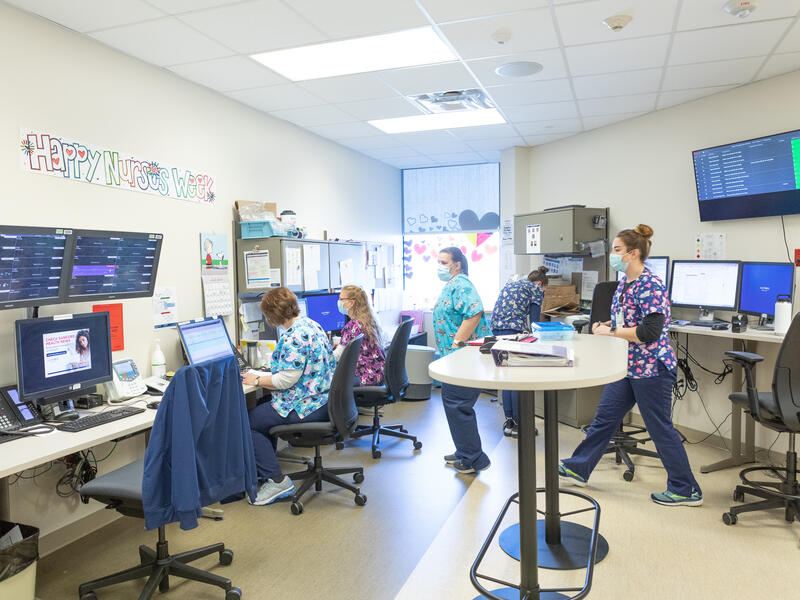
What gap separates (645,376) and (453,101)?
2.46m

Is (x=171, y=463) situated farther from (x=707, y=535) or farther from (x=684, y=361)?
(x=684, y=361)

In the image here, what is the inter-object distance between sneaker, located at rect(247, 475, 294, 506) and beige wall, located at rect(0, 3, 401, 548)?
788 millimetres

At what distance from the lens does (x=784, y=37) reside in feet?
10.3

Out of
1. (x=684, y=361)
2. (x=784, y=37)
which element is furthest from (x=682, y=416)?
(x=784, y=37)

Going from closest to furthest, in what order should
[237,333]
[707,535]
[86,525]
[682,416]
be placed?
[707,535], [86,525], [237,333], [682,416]

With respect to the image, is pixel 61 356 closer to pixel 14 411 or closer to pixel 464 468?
pixel 14 411

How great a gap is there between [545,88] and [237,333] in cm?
281

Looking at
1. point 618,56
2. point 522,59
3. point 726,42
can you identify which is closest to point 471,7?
point 522,59

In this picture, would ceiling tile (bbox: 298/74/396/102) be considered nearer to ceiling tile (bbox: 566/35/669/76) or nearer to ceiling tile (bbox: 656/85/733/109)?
ceiling tile (bbox: 566/35/669/76)

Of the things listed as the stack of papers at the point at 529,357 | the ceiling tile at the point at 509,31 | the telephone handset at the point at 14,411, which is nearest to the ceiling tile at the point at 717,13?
the ceiling tile at the point at 509,31

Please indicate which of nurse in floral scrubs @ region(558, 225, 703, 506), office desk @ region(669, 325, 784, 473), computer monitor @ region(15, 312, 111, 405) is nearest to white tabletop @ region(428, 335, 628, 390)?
nurse in floral scrubs @ region(558, 225, 703, 506)

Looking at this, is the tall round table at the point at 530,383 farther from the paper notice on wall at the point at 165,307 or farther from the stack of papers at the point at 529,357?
the paper notice on wall at the point at 165,307

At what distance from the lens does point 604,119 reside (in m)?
4.86

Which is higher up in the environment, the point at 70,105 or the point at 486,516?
the point at 70,105
